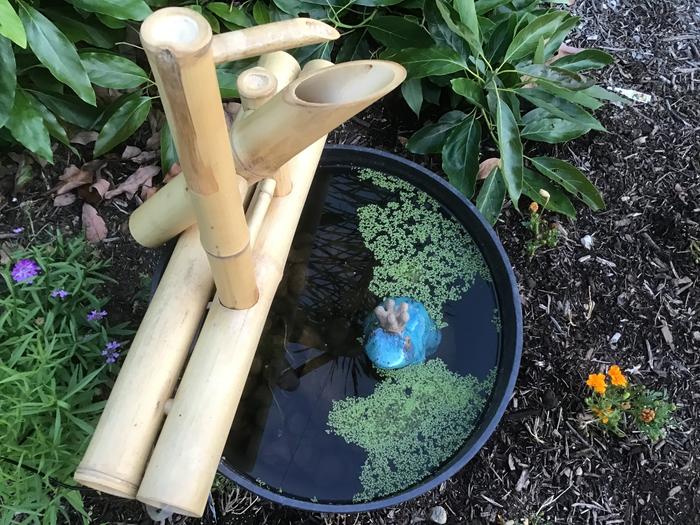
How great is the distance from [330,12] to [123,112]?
56 centimetres

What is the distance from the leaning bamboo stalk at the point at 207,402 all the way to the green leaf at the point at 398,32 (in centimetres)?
73

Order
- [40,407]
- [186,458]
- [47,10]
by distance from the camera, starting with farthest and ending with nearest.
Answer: [47,10]
[40,407]
[186,458]

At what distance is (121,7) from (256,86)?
0.55 m

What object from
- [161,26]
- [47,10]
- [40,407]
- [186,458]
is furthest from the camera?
[47,10]

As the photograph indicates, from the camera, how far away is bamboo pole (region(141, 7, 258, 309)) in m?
0.43

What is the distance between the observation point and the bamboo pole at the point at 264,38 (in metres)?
0.53

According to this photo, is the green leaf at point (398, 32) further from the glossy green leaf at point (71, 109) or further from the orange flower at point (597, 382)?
the orange flower at point (597, 382)

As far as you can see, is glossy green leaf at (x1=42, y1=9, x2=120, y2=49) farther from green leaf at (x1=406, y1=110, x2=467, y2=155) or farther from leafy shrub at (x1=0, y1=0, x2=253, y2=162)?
green leaf at (x1=406, y1=110, x2=467, y2=155)

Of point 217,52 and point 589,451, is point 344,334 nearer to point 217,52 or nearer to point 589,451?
point 589,451

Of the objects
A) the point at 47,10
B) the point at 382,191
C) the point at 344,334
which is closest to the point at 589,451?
the point at 344,334

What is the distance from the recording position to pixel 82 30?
4.33 feet

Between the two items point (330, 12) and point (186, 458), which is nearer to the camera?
point (186, 458)

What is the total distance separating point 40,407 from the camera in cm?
110

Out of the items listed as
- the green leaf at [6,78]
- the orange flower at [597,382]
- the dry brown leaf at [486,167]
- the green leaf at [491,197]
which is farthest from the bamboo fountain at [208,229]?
the orange flower at [597,382]
